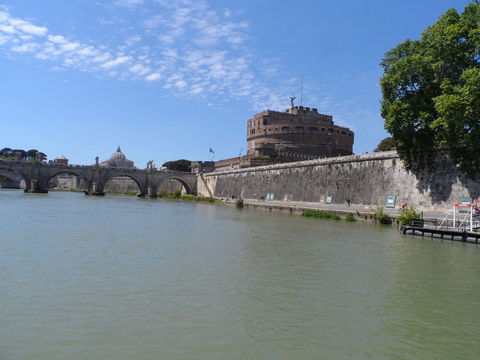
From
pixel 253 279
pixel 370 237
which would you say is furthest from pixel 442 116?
pixel 253 279

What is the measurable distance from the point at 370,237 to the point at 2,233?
53.7 feet

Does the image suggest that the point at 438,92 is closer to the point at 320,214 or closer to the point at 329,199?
the point at 320,214

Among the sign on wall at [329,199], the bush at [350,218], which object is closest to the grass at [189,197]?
the sign on wall at [329,199]

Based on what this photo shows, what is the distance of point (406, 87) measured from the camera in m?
28.5

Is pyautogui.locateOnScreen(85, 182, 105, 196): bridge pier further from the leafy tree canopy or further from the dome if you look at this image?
the dome

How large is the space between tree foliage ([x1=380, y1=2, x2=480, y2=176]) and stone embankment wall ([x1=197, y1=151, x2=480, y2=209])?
4.25 feet

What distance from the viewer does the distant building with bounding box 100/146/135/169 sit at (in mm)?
158625

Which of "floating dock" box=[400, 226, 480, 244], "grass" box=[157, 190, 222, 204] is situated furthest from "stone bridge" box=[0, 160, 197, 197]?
"floating dock" box=[400, 226, 480, 244]

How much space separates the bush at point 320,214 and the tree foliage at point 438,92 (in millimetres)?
6971

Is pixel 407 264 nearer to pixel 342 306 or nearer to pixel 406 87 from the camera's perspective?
pixel 342 306

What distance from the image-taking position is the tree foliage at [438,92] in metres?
23.1

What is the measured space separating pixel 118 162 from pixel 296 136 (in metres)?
100

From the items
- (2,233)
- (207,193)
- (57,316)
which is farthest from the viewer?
(207,193)

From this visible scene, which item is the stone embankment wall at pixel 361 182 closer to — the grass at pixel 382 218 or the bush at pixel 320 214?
the grass at pixel 382 218
